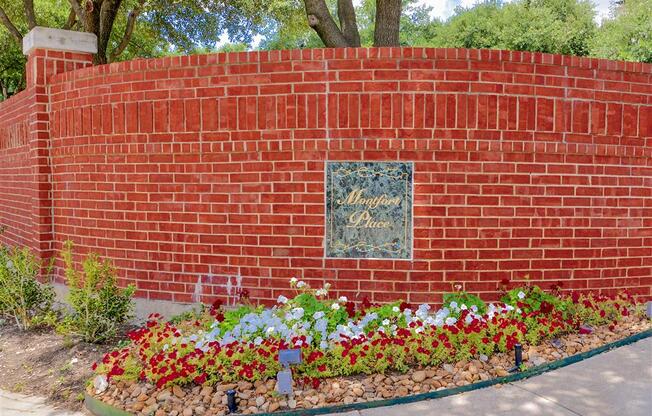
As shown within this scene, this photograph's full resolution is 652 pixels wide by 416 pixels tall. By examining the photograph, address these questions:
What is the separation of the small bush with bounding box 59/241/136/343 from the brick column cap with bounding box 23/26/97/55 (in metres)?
2.68

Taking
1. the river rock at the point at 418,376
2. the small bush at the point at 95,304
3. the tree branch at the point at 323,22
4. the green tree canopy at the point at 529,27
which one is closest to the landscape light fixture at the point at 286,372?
the river rock at the point at 418,376

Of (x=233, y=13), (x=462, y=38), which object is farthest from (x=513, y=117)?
(x=462, y=38)

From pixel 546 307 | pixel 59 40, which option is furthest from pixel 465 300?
pixel 59 40

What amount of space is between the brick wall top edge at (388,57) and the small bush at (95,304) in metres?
2.01

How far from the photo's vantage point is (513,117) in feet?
16.9

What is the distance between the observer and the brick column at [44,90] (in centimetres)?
657

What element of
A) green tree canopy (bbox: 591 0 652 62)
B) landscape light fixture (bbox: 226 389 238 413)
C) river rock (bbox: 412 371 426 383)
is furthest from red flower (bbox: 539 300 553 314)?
green tree canopy (bbox: 591 0 652 62)

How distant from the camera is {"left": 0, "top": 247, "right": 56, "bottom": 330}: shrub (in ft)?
19.5

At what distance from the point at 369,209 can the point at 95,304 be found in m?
2.54

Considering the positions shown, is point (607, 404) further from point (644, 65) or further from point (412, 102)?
point (644, 65)

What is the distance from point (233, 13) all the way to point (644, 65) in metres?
14.2

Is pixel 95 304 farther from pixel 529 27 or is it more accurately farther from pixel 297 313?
pixel 529 27

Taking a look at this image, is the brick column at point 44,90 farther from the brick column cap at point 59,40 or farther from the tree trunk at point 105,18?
the tree trunk at point 105,18

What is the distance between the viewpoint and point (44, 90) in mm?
6590
